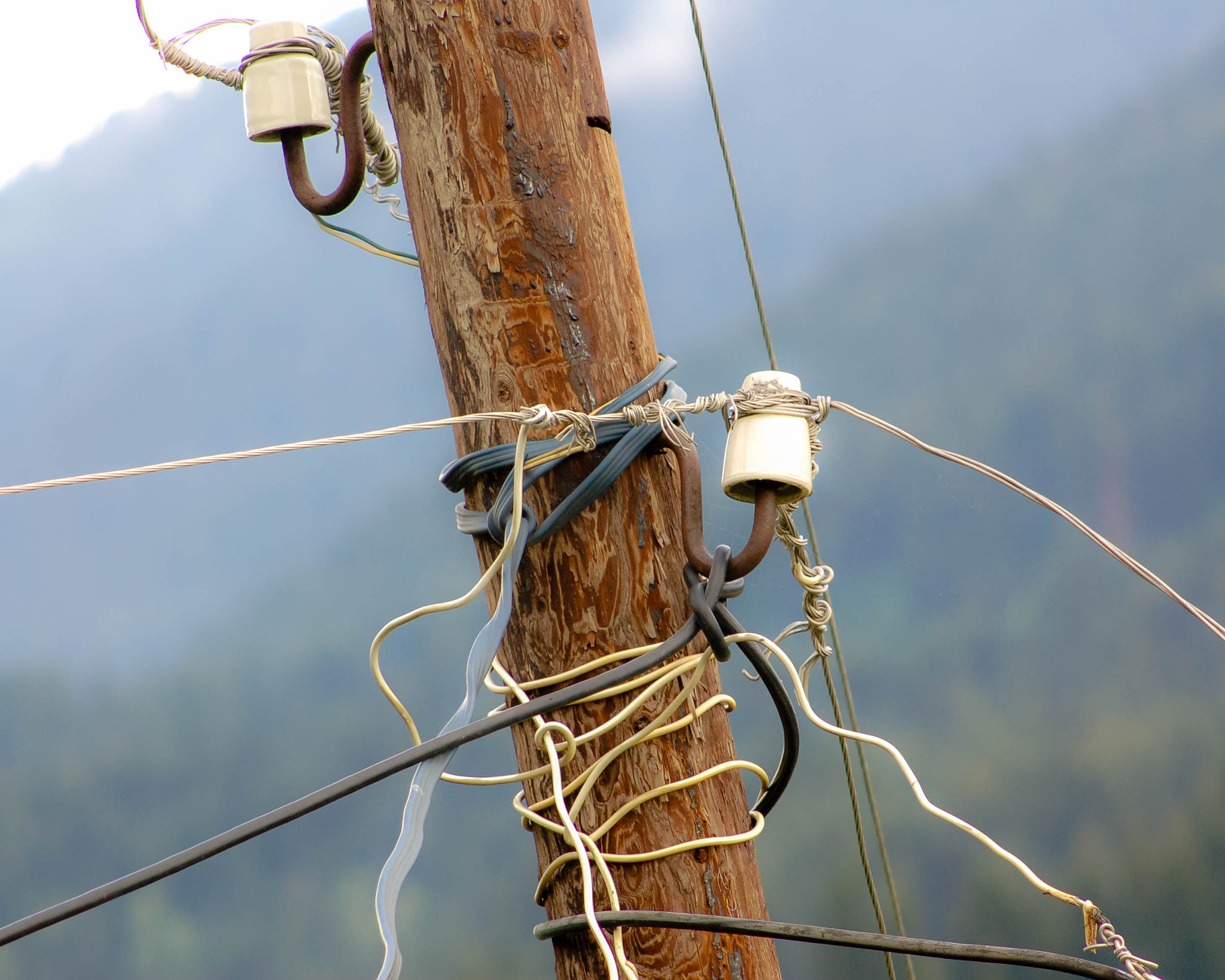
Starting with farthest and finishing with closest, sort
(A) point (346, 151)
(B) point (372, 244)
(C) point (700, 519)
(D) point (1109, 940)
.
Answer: (B) point (372, 244) → (A) point (346, 151) → (C) point (700, 519) → (D) point (1109, 940)

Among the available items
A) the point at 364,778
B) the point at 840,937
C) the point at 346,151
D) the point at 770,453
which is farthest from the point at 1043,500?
the point at 346,151

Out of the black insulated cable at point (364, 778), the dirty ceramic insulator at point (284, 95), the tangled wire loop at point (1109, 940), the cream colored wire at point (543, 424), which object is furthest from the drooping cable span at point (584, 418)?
the dirty ceramic insulator at point (284, 95)

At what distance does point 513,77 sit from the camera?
66cm

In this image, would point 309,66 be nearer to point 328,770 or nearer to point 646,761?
point 646,761

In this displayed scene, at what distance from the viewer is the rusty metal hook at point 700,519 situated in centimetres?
62

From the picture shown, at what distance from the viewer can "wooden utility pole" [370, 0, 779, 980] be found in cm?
64

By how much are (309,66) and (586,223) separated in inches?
15.0

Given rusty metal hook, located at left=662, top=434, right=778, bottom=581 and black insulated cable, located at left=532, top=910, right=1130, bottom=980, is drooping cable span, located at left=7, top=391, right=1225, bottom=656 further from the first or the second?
black insulated cable, located at left=532, top=910, right=1130, bottom=980

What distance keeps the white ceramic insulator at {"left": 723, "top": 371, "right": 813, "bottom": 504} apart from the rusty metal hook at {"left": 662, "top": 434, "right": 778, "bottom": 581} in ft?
0.04

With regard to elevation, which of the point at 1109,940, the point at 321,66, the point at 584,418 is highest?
the point at 321,66

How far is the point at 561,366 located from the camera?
2.13ft

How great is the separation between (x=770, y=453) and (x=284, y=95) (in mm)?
553

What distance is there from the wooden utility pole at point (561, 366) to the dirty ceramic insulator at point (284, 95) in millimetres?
214

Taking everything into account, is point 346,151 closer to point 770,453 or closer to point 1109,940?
point 770,453
